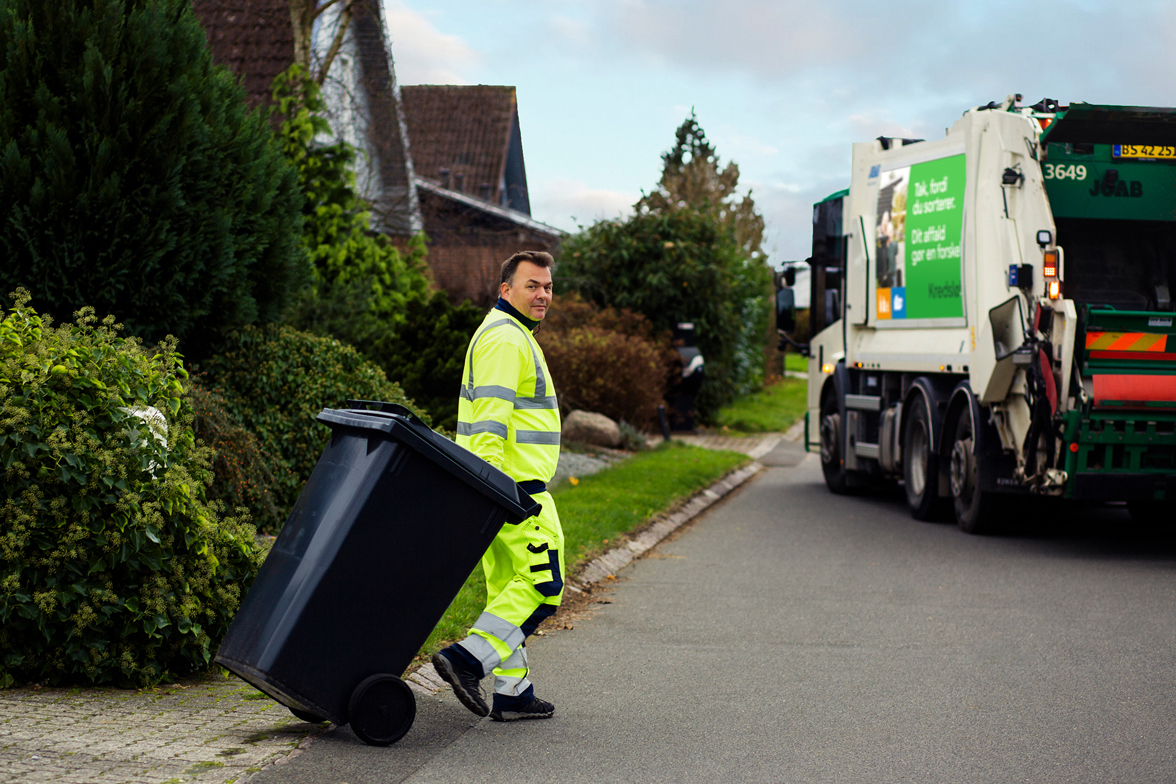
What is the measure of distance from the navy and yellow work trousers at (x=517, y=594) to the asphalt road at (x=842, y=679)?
0.27m

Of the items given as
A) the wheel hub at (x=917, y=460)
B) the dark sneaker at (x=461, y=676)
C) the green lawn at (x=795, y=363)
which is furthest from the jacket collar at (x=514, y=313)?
the green lawn at (x=795, y=363)

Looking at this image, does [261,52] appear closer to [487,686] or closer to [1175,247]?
[1175,247]

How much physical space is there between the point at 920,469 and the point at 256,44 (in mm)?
12661

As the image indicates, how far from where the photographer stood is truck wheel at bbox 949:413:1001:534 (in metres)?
10.6

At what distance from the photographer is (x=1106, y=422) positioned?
9352 millimetres

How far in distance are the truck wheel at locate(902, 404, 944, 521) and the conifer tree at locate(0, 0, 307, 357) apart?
Answer: 6.20 metres

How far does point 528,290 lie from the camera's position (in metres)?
5.25

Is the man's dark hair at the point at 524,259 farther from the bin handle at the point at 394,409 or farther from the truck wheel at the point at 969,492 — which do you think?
the truck wheel at the point at 969,492

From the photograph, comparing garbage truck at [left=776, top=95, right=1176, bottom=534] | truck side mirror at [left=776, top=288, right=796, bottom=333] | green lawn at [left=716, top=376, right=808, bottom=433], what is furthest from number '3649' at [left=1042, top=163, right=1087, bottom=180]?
green lawn at [left=716, top=376, right=808, bottom=433]

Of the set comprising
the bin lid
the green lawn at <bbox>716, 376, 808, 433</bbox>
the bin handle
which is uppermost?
the bin handle

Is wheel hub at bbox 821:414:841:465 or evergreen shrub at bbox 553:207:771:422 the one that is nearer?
wheel hub at bbox 821:414:841:465

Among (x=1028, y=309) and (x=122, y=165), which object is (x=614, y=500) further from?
(x=122, y=165)

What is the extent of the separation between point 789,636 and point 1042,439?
3725 millimetres

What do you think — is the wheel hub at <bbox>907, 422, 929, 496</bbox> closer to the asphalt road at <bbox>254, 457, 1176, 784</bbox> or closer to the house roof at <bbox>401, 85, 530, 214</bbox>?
the asphalt road at <bbox>254, 457, 1176, 784</bbox>
